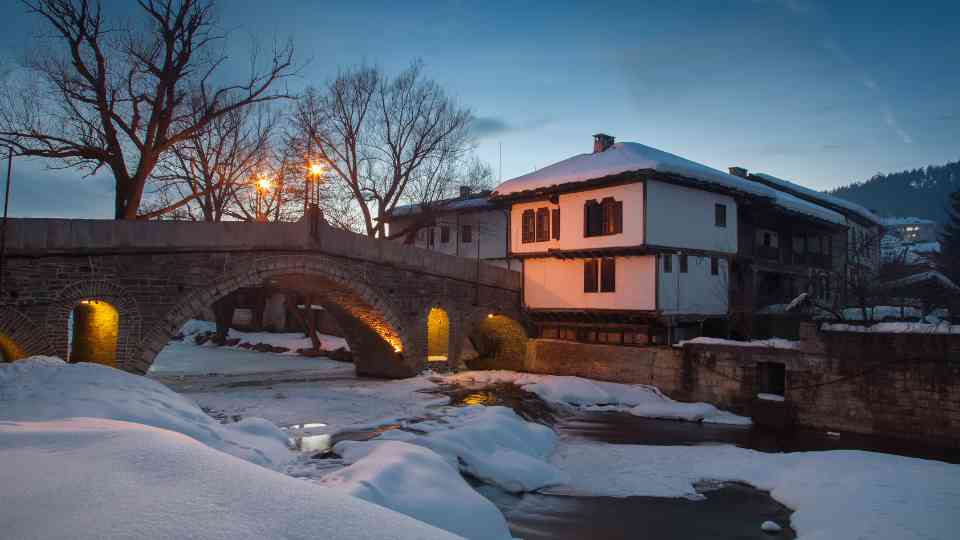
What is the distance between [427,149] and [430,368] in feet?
34.8

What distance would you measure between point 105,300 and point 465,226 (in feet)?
57.1

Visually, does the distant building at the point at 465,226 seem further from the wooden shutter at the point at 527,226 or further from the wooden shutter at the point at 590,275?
Result: the wooden shutter at the point at 590,275

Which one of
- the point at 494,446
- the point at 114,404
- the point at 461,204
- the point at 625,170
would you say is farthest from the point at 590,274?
the point at 114,404

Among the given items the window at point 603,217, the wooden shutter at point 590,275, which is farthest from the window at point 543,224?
the wooden shutter at point 590,275

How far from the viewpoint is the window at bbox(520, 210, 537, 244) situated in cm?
2478

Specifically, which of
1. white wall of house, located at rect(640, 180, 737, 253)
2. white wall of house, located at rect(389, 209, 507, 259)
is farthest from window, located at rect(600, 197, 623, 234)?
white wall of house, located at rect(389, 209, 507, 259)

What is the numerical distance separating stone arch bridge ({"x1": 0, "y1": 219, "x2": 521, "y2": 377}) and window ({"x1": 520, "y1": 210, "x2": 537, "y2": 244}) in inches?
89.5

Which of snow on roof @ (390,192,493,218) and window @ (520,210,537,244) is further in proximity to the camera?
snow on roof @ (390,192,493,218)

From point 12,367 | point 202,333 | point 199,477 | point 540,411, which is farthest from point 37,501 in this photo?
point 202,333

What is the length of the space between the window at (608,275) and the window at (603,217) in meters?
1.04

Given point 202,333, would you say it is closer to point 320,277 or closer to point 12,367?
point 320,277

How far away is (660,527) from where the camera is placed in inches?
364

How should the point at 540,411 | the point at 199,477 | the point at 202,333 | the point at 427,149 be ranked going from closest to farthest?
the point at 199,477 < the point at 540,411 < the point at 427,149 < the point at 202,333

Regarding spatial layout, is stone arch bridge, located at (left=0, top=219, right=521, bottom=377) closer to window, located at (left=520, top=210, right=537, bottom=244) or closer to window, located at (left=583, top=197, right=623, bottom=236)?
window, located at (left=520, top=210, right=537, bottom=244)
